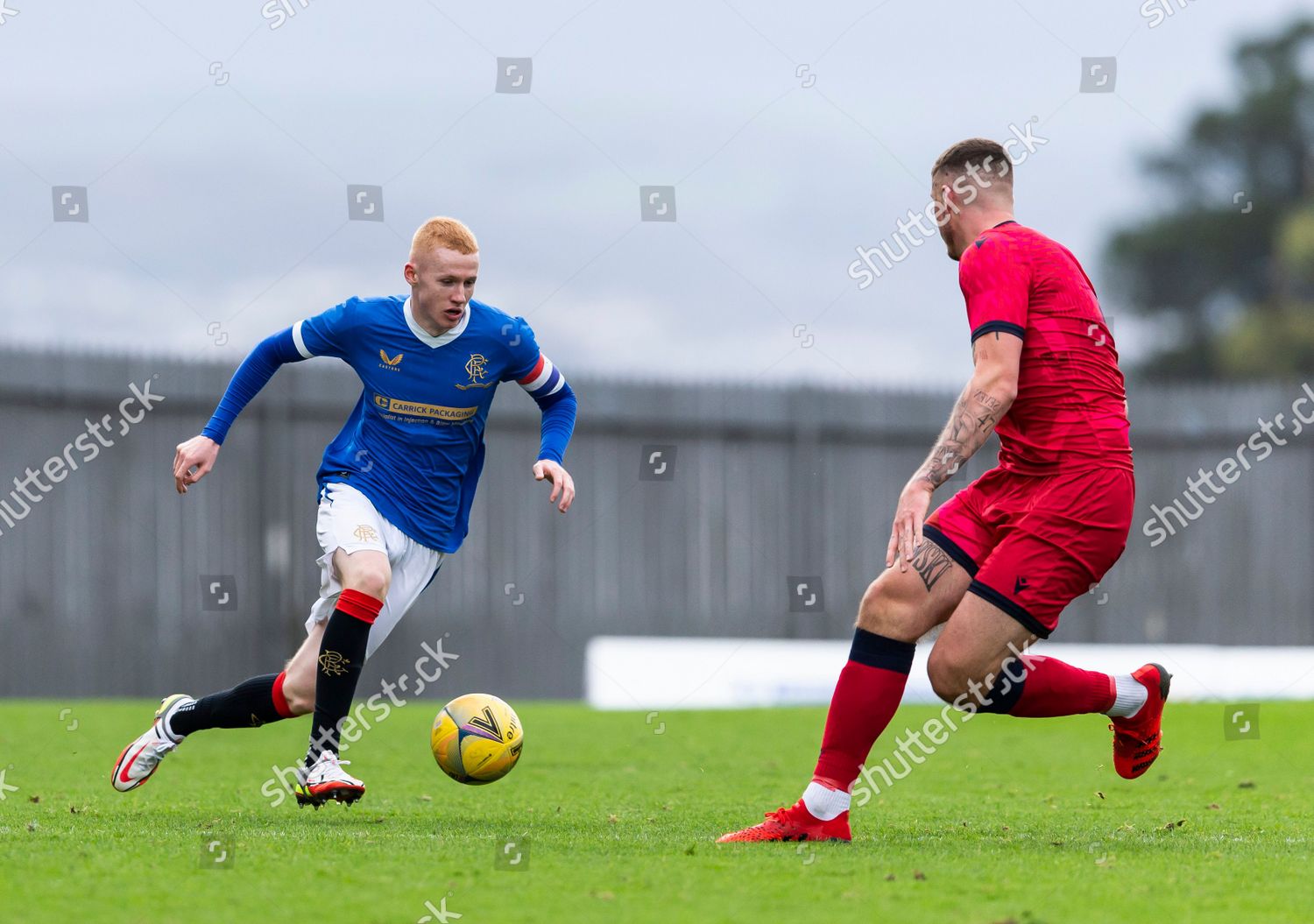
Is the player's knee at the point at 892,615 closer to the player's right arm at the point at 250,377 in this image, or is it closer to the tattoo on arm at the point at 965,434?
the tattoo on arm at the point at 965,434

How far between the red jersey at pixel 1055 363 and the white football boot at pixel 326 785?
2.45m

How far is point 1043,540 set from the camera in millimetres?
Answer: 4465

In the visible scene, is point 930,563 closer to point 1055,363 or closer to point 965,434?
point 965,434

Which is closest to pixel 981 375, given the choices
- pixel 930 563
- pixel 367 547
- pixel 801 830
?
pixel 930 563

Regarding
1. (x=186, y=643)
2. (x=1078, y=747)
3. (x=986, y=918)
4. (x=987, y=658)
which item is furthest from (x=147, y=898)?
(x=186, y=643)

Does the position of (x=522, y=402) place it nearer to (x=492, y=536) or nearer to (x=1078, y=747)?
(x=492, y=536)

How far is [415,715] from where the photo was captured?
1088 cm

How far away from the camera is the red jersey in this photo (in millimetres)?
4539

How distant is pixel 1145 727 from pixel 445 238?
2.98m

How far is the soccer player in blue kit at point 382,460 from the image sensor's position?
17.4ft

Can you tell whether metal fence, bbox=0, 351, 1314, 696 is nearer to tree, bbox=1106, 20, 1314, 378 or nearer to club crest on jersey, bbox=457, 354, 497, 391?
club crest on jersey, bbox=457, 354, 497, 391

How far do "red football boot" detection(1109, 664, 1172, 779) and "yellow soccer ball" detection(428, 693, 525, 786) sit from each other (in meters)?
2.10

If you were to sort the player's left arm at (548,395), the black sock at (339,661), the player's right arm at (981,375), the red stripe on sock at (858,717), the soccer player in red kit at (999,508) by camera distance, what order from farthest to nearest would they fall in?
1. the player's left arm at (548,395)
2. the black sock at (339,661)
3. the red stripe on sock at (858,717)
4. the soccer player in red kit at (999,508)
5. the player's right arm at (981,375)

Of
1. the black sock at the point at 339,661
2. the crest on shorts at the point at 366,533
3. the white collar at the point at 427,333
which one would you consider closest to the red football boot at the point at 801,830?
the black sock at the point at 339,661
